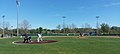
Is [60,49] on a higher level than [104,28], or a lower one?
lower

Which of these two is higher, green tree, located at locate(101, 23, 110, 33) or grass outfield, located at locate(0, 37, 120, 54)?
green tree, located at locate(101, 23, 110, 33)

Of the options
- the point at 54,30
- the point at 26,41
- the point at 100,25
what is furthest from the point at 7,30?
the point at 26,41

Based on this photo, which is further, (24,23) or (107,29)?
(107,29)

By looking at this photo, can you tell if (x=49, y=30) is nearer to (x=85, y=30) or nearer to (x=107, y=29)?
(x=85, y=30)

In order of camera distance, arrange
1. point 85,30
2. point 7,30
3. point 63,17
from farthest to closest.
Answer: point 85,30 < point 7,30 < point 63,17

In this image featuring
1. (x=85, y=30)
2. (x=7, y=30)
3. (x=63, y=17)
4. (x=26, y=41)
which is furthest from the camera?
(x=85, y=30)

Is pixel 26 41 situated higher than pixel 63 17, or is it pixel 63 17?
pixel 63 17

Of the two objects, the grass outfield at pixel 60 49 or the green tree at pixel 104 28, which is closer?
the grass outfield at pixel 60 49

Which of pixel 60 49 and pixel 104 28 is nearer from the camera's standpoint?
pixel 60 49

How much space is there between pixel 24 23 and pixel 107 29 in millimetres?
60228

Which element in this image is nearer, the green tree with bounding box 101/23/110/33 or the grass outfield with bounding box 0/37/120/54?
the grass outfield with bounding box 0/37/120/54

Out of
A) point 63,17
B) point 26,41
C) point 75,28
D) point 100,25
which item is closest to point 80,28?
point 75,28

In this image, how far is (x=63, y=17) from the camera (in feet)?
466

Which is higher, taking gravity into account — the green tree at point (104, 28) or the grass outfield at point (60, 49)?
the green tree at point (104, 28)
